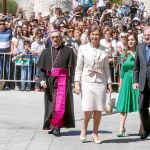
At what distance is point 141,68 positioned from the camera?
9445 mm

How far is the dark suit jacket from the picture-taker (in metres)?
9.38

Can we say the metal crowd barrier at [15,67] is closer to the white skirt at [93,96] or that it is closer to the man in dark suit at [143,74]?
the man in dark suit at [143,74]

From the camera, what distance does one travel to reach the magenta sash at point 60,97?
32.2 feet

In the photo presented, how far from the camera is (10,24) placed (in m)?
16.8

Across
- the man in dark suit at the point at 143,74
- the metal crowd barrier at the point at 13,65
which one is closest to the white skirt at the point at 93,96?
the man in dark suit at the point at 143,74

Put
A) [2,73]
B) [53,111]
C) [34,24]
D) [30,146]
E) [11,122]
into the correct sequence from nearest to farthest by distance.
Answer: [30,146]
[53,111]
[11,122]
[2,73]
[34,24]

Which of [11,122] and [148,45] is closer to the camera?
[148,45]

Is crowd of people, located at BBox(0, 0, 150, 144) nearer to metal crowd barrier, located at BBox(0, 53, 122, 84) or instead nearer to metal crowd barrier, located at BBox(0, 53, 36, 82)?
metal crowd barrier, located at BBox(0, 53, 122, 84)

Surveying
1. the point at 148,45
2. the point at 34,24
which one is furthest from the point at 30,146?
the point at 34,24

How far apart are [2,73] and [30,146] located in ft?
20.6

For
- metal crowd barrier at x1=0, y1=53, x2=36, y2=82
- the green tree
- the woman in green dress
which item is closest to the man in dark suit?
the woman in green dress

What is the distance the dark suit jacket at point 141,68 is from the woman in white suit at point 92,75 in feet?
1.76

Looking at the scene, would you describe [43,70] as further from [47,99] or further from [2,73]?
[2,73]

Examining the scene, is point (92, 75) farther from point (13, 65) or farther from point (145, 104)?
point (13, 65)
